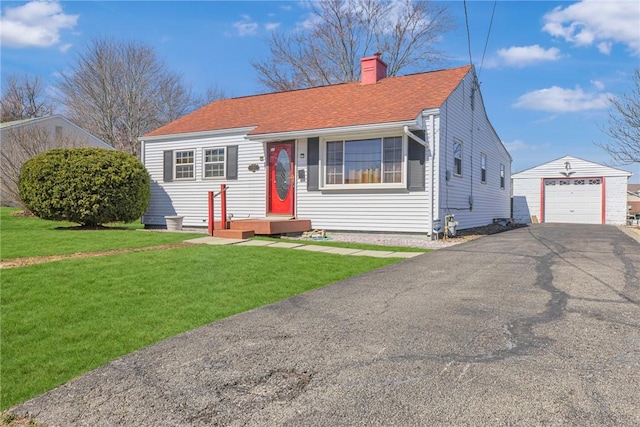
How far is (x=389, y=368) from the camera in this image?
8.98 feet

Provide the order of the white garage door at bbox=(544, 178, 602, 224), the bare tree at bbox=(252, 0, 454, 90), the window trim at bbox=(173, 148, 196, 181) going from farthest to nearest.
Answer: the bare tree at bbox=(252, 0, 454, 90) < the white garage door at bbox=(544, 178, 602, 224) < the window trim at bbox=(173, 148, 196, 181)

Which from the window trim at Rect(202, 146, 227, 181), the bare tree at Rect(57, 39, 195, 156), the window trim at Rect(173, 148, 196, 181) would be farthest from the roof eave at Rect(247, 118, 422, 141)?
the bare tree at Rect(57, 39, 195, 156)

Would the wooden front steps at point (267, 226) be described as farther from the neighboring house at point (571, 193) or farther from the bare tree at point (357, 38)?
the bare tree at point (357, 38)

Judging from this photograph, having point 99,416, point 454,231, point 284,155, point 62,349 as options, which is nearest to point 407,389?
point 99,416

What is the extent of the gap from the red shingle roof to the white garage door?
1232 cm

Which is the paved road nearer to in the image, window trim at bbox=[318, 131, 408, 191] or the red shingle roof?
window trim at bbox=[318, 131, 408, 191]

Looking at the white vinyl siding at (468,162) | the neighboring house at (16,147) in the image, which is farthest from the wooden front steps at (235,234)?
the neighboring house at (16,147)

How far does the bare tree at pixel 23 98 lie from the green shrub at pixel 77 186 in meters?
28.5

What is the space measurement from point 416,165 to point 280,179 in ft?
13.9

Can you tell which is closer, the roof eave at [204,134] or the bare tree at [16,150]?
the roof eave at [204,134]

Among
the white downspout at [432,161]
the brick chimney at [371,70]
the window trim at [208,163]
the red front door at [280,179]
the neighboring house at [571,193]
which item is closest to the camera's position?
the white downspout at [432,161]

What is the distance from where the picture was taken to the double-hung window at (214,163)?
14.0 meters

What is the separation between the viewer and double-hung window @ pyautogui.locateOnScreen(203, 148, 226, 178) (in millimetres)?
13953

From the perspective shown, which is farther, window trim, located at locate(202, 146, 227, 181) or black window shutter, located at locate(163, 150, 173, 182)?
black window shutter, located at locate(163, 150, 173, 182)
